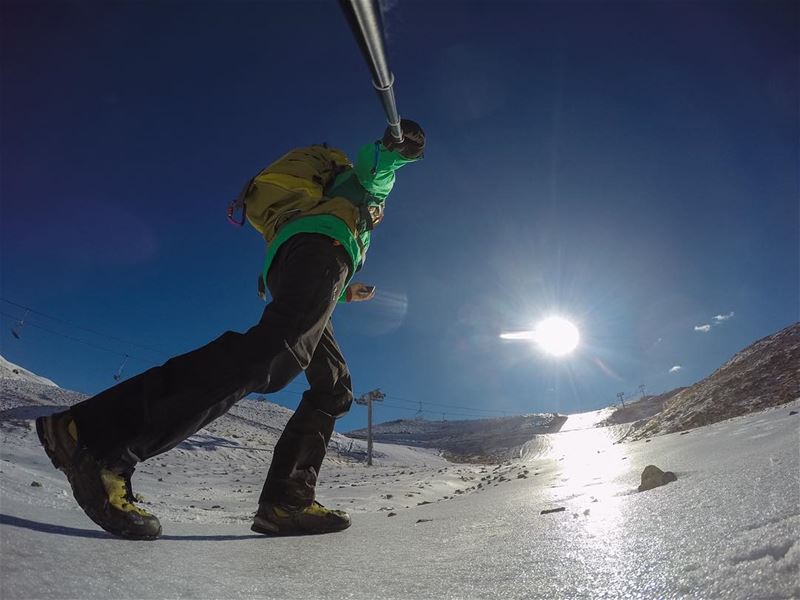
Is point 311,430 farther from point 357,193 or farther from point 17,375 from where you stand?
point 17,375

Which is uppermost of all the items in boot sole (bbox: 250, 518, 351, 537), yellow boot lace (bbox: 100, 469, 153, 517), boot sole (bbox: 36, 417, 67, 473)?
boot sole (bbox: 36, 417, 67, 473)

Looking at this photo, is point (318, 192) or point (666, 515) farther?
point (318, 192)

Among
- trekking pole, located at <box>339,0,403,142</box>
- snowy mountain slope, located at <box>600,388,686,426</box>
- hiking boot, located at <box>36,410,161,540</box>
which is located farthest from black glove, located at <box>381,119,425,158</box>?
snowy mountain slope, located at <box>600,388,686,426</box>

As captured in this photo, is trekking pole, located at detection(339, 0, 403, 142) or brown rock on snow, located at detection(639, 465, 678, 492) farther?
brown rock on snow, located at detection(639, 465, 678, 492)

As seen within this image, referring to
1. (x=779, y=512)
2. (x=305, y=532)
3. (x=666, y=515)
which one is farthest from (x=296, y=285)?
(x=779, y=512)

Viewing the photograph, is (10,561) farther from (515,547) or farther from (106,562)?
(515,547)

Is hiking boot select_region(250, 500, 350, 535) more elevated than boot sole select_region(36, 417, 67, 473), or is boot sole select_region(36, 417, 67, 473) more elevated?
boot sole select_region(36, 417, 67, 473)

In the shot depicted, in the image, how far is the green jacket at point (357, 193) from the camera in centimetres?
209

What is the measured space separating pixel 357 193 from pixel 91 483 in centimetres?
178

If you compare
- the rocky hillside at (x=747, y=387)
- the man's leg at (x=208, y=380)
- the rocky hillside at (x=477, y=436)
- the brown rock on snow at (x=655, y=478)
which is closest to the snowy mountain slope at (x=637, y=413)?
the rocky hillside at (x=477, y=436)

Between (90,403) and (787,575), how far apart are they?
1.84 m

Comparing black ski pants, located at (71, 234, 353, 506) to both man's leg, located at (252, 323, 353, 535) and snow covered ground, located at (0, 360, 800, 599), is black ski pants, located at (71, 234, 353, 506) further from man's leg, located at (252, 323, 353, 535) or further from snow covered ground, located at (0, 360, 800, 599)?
snow covered ground, located at (0, 360, 800, 599)

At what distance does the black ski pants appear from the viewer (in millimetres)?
1422

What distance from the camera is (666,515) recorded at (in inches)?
45.2
